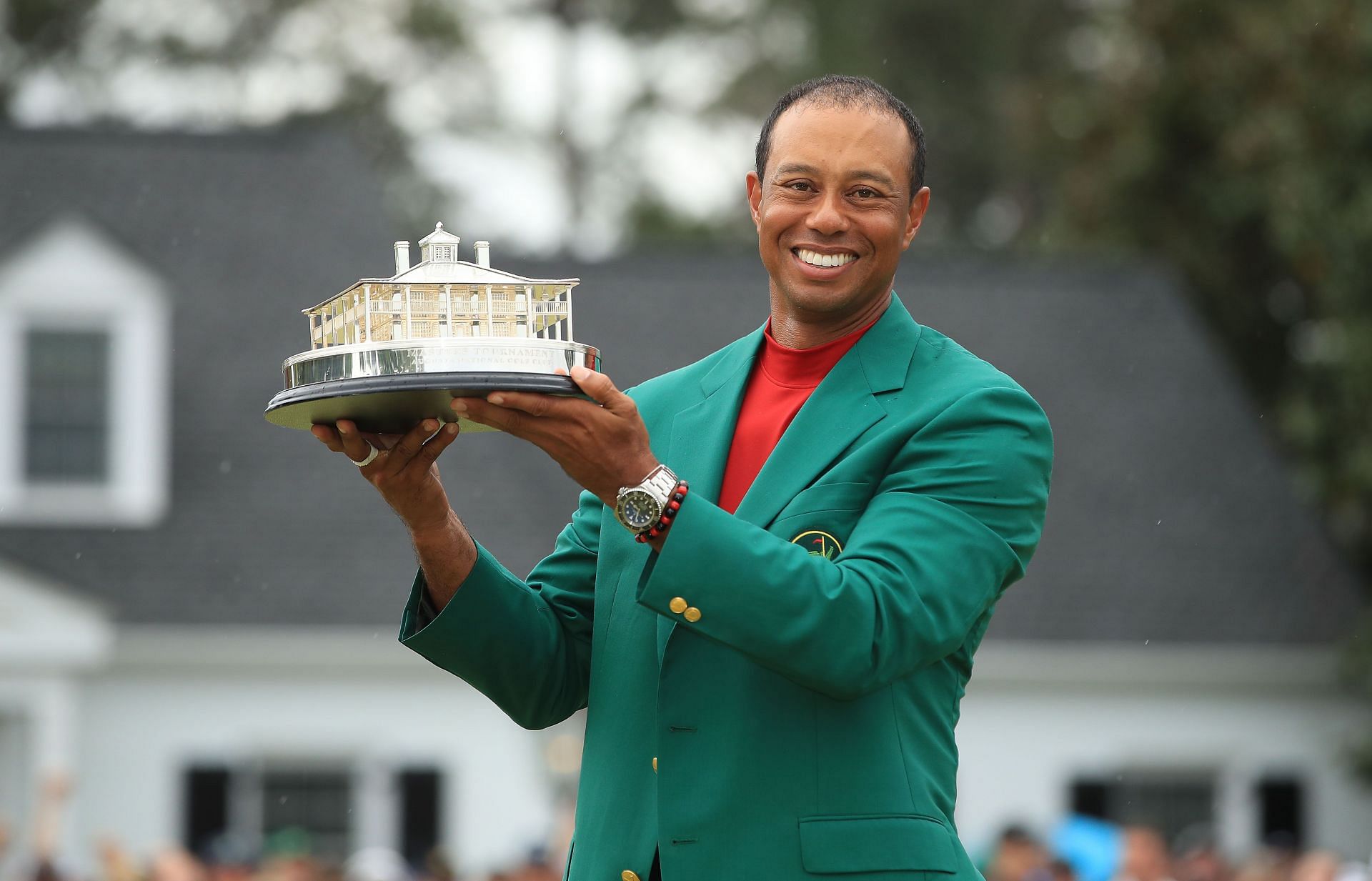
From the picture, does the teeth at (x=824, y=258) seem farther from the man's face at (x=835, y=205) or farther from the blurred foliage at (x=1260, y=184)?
the blurred foliage at (x=1260, y=184)

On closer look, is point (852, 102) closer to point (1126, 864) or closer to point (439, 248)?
point (439, 248)

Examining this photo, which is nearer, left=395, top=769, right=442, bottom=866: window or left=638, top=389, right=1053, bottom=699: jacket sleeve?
left=638, top=389, right=1053, bottom=699: jacket sleeve

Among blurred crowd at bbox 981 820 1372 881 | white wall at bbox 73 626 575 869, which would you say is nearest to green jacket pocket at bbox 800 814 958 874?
blurred crowd at bbox 981 820 1372 881

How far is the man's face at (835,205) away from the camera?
314 centimetres

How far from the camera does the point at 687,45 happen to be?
3225 centimetres

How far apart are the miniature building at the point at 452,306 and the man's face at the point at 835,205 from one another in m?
0.36

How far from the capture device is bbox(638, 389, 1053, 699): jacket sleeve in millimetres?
2812

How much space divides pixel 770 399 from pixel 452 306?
0.57 metres

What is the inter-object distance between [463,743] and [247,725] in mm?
1773

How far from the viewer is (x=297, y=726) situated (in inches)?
662

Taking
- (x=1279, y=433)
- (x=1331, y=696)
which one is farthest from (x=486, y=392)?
(x=1279, y=433)

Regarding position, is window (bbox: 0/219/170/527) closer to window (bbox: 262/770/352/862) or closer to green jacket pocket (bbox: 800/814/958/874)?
window (bbox: 262/770/352/862)

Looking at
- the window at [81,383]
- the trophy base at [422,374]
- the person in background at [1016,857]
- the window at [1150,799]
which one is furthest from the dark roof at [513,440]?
the trophy base at [422,374]

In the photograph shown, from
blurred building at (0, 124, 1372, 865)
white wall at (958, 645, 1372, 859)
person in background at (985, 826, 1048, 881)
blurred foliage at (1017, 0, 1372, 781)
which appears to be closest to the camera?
person in background at (985, 826, 1048, 881)
